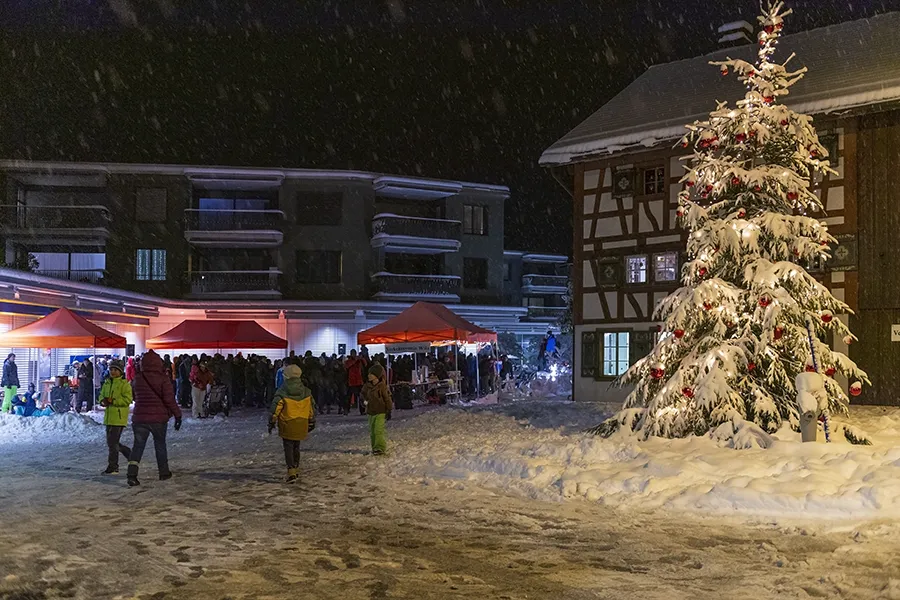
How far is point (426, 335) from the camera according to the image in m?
22.5

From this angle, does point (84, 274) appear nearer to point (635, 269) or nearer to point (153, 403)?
point (635, 269)

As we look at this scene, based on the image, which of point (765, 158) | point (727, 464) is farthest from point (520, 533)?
point (765, 158)

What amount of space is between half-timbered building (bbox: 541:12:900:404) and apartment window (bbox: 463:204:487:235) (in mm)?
16070

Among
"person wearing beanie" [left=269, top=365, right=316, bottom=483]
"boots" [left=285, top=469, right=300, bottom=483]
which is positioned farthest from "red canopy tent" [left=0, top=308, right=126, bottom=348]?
"boots" [left=285, top=469, right=300, bottom=483]

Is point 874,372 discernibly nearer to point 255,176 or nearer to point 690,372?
point 690,372

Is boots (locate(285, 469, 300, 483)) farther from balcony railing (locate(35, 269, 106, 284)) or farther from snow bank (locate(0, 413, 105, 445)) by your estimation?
balcony railing (locate(35, 269, 106, 284))

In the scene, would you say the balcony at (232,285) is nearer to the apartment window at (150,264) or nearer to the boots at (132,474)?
the apartment window at (150,264)

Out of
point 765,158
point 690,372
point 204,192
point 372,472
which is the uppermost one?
point 204,192

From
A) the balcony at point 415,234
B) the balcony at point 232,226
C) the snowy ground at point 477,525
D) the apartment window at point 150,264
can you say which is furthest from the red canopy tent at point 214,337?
the balcony at point 415,234

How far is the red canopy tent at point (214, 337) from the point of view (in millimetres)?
24219

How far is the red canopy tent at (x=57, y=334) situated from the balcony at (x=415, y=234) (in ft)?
67.0

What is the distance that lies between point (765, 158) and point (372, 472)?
7506 mm

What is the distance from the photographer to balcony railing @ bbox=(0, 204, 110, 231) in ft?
124

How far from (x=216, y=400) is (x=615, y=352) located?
1124 cm
